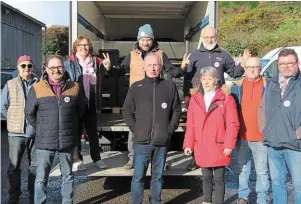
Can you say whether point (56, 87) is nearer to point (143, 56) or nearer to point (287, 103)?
point (143, 56)

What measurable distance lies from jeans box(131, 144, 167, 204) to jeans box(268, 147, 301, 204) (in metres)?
1.12

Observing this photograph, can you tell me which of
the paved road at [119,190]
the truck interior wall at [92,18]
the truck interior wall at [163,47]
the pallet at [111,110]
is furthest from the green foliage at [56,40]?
the paved road at [119,190]

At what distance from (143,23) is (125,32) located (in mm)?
624

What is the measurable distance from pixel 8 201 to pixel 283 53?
366 cm

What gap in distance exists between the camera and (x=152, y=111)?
4.59 meters

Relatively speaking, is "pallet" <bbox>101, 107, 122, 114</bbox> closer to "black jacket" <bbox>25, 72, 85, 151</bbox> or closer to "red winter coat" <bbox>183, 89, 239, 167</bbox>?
"black jacket" <bbox>25, 72, 85, 151</bbox>

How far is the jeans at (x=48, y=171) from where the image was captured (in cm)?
460

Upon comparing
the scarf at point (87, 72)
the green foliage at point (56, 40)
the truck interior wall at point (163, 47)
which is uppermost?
the green foliage at point (56, 40)

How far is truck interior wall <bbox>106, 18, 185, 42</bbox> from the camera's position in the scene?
397 inches

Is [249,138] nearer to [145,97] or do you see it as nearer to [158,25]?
[145,97]

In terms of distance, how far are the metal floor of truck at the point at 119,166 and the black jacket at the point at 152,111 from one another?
3.16 feet

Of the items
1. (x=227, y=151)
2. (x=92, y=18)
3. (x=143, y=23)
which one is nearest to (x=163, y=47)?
(x=143, y=23)

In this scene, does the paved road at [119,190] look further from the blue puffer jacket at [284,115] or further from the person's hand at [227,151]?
the blue puffer jacket at [284,115]

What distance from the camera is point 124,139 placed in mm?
6980
